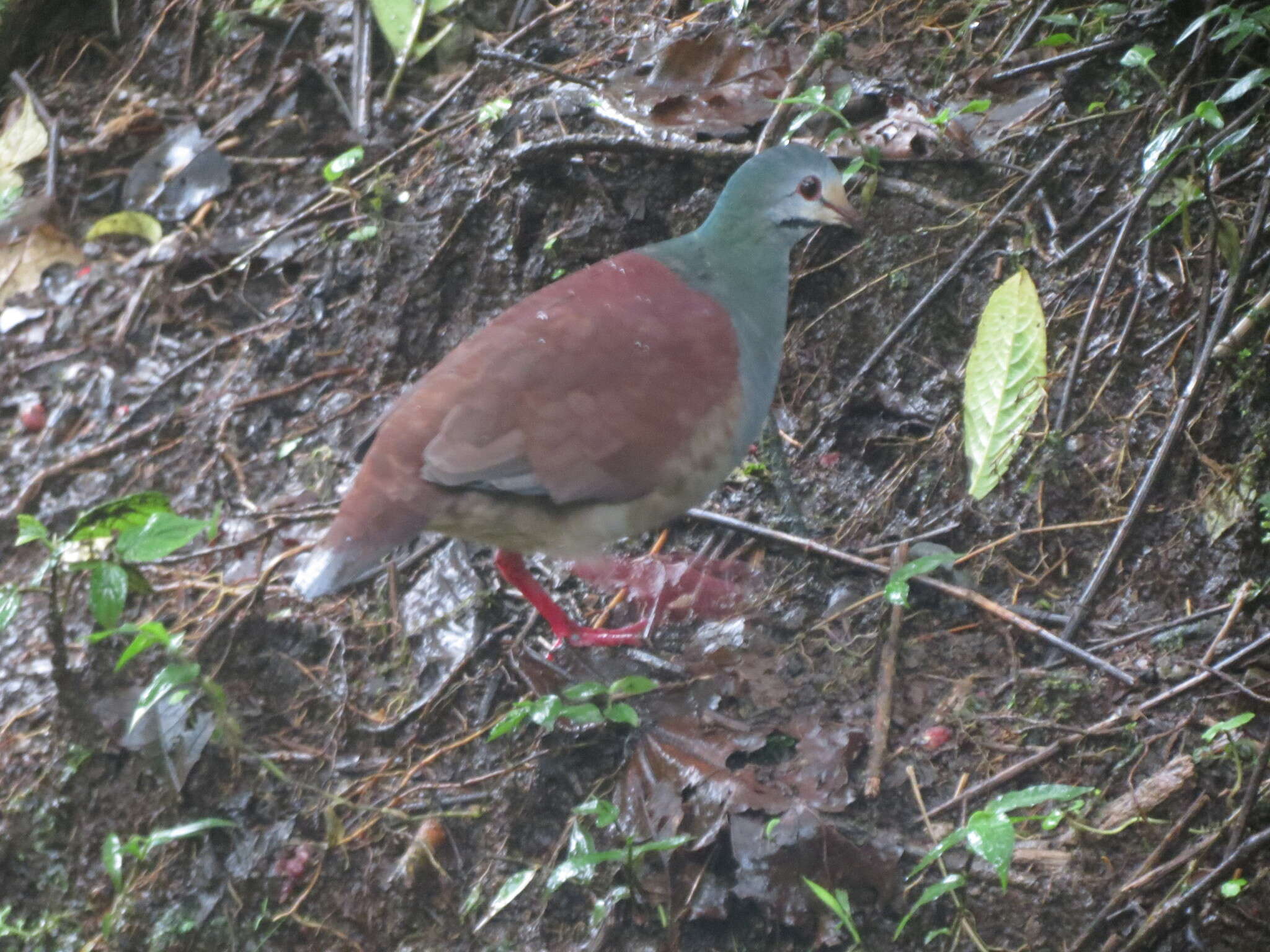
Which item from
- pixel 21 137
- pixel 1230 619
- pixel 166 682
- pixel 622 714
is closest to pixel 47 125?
pixel 21 137

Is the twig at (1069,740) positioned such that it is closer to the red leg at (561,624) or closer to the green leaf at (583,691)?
the green leaf at (583,691)

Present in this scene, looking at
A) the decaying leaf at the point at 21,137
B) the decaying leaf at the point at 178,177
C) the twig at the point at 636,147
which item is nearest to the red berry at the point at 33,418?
the decaying leaf at the point at 178,177

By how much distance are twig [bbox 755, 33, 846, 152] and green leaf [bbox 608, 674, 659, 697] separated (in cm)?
179

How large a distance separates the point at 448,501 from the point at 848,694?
1159 millimetres

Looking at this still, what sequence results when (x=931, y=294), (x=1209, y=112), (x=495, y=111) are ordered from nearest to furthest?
(x=1209, y=112) < (x=931, y=294) < (x=495, y=111)

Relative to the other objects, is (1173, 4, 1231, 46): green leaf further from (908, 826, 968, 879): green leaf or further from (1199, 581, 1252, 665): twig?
(908, 826, 968, 879): green leaf

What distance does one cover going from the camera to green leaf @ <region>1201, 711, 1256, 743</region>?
7.58 feet

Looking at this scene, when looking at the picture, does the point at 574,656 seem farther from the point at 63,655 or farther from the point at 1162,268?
the point at 1162,268

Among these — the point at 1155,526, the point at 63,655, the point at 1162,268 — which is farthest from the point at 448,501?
the point at 1162,268

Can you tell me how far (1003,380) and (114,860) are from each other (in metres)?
2.85

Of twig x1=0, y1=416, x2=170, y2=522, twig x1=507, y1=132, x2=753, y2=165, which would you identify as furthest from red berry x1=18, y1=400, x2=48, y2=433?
twig x1=507, y1=132, x2=753, y2=165

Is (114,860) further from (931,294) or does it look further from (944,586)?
(931,294)

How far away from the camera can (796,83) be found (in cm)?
363

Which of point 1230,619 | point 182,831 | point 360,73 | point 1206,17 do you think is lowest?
point 182,831
